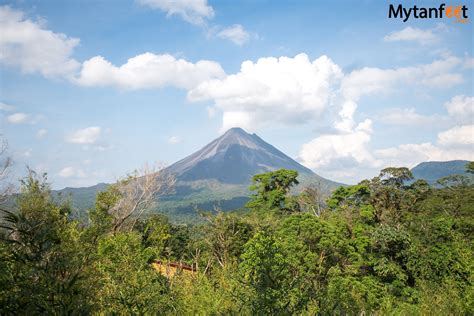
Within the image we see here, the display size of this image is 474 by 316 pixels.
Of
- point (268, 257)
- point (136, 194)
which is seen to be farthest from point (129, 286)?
point (136, 194)

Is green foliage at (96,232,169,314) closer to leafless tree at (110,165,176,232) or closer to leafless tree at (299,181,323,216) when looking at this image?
leafless tree at (110,165,176,232)

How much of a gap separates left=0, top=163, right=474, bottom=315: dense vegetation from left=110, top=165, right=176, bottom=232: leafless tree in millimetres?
263

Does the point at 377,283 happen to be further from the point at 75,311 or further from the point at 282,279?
the point at 75,311

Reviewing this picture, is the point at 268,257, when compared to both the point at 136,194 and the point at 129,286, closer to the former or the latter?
the point at 129,286

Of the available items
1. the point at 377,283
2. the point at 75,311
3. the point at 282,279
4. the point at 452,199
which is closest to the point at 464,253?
the point at 377,283

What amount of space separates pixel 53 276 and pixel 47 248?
0.95ft

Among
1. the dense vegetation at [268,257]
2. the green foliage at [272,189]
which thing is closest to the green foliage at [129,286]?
the dense vegetation at [268,257]

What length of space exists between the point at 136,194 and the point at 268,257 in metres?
21.2

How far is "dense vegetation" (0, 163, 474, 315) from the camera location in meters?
3.65

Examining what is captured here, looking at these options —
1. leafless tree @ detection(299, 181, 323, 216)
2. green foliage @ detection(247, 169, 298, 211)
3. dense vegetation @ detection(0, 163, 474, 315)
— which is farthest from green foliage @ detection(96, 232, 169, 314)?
leafless tree @ detection(299, 181, 323, 216)

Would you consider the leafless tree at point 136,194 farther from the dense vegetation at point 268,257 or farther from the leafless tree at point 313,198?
the leafless tree at point 313,198

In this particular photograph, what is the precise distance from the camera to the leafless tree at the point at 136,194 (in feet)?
78.4

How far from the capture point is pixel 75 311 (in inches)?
129

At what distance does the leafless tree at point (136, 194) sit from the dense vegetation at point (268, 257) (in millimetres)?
263
